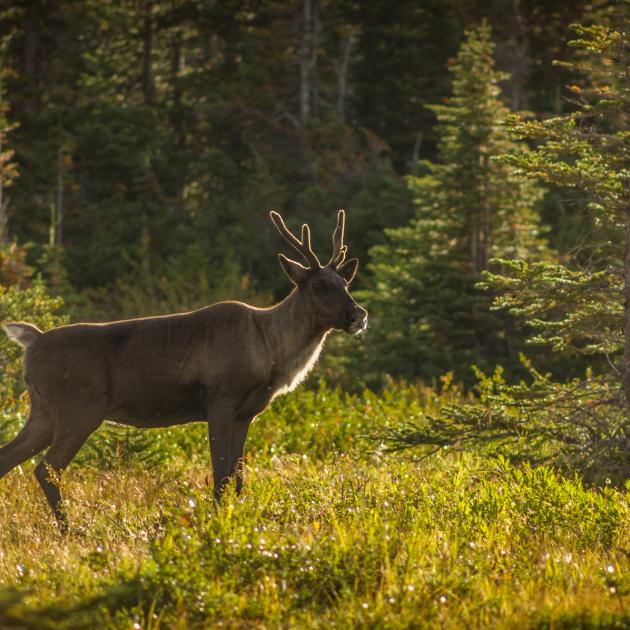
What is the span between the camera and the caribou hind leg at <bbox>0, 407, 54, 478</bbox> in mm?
8969

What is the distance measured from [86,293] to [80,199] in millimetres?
7702

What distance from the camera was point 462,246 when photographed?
1961 cm

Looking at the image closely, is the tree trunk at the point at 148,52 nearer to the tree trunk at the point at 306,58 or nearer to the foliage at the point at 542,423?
the tree trunk at the point at 306,58

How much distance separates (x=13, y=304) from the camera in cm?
1222

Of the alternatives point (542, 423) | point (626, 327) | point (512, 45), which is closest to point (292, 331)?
point (542, 423)

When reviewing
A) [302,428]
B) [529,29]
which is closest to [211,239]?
[529,29]

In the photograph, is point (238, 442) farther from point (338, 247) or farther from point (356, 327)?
point (338, 247)

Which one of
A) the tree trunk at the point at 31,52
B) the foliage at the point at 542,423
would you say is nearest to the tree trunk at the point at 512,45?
the tree trunk at the point at 31,52

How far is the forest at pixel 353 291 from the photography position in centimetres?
607

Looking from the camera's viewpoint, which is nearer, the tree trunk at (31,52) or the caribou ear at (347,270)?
the caribou ear at (347,270)

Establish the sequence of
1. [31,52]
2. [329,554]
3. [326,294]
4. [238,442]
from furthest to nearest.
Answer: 1. [31,52]
2. [326,294]
3. [238,442]
4. [329,554]

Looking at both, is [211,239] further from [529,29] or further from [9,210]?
[529,29]

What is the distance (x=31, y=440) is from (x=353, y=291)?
753 inches

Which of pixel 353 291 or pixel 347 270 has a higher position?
pixel 347 270
